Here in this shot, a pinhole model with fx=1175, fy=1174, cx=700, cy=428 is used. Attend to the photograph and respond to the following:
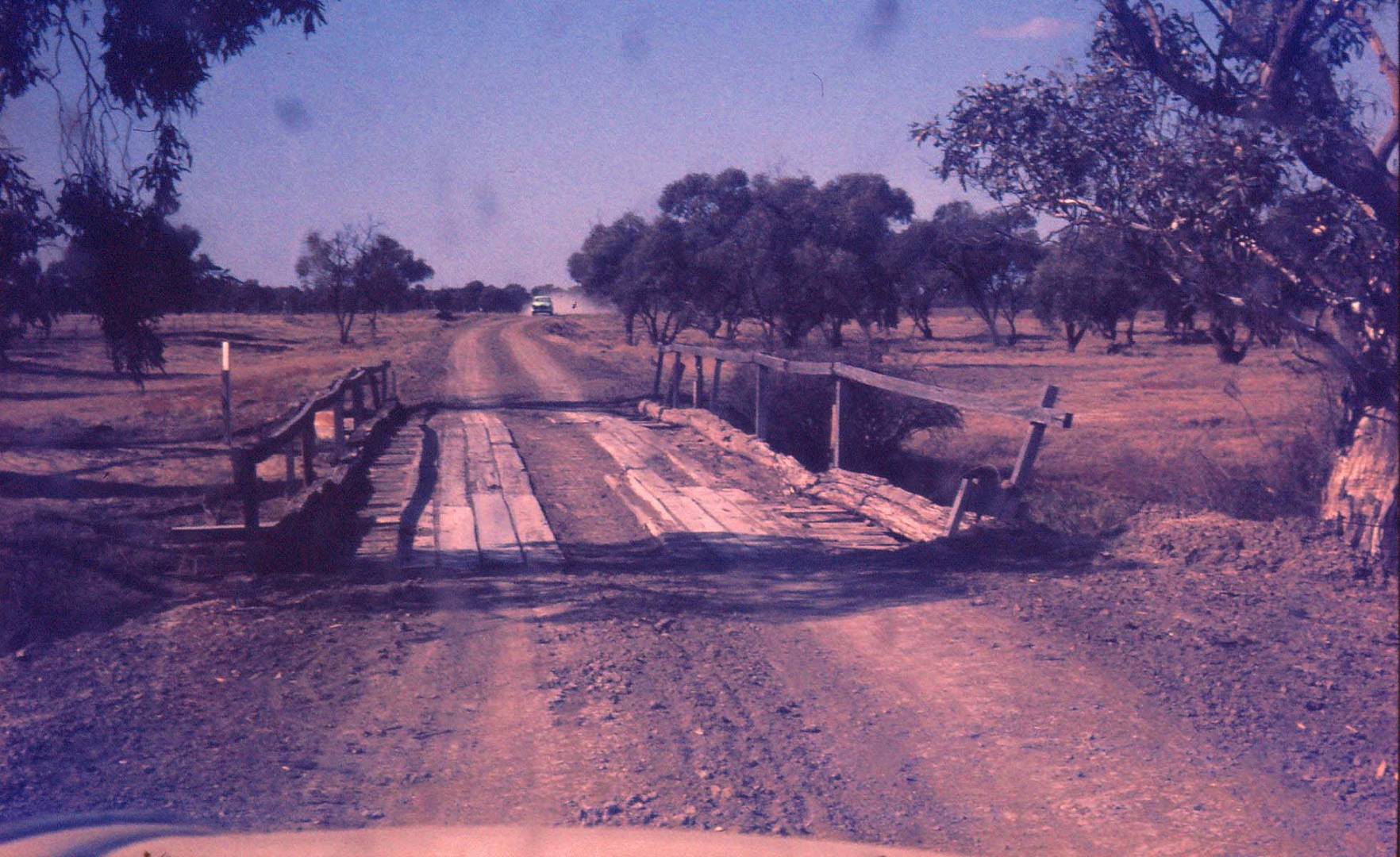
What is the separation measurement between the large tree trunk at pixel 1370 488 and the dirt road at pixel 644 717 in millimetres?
2722

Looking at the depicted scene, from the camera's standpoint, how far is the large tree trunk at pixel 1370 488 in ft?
26.2

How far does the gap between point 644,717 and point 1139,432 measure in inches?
723

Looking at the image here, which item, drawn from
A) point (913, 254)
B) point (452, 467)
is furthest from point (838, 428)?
point (913, 254)

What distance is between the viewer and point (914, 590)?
823cm

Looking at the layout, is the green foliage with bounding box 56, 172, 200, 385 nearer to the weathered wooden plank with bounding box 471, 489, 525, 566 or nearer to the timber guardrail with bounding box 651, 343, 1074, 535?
the weathered wooden plank with bounding box 471, 489, 525, 566

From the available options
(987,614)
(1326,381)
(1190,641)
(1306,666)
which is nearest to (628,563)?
(987,614)

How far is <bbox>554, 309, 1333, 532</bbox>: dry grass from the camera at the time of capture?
1003 centimetres

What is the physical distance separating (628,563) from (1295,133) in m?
5.61

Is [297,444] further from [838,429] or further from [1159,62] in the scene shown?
[1159,62]

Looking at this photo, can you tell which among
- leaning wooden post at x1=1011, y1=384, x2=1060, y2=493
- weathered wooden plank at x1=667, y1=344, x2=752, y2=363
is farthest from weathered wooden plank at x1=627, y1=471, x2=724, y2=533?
weathered wooden plank at x1=667, y1=344, x2=752, y2=363

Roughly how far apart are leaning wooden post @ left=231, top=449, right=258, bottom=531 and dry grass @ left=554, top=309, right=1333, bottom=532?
6.77 metres

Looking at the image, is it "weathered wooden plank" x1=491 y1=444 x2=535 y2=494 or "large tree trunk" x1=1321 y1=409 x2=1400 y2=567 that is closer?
"large tree trunk" x1=1321 y1=409 x2=1400 y2=567

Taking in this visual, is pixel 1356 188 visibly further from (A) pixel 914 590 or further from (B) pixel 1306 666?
(A) pixel 914 590

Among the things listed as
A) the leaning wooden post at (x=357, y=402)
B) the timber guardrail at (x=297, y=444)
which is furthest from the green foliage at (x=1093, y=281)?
the leaning wooden post at (x=357, y=402)
